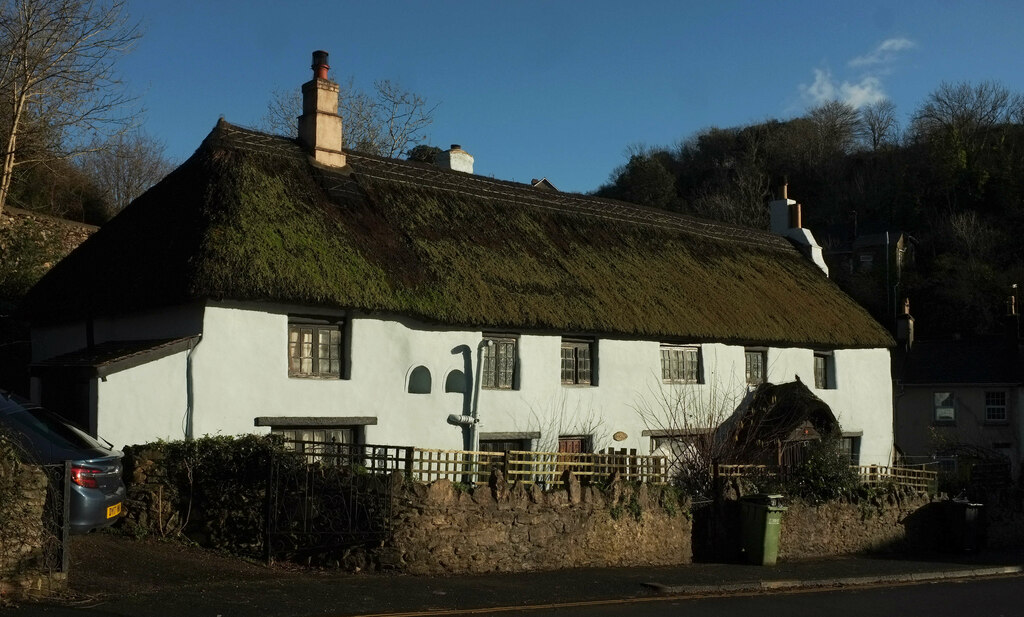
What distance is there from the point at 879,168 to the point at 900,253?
16115 mm

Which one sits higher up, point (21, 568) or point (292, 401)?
point (292, 401)

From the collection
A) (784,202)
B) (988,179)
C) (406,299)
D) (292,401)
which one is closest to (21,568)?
(292,401)

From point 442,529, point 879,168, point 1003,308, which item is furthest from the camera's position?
point 879,168

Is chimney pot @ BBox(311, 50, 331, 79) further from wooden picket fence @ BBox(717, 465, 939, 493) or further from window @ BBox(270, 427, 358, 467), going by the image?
wooden picket fence @ BBox(717, 465, 939, 493)

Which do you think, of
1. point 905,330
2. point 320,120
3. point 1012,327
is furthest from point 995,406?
point 320,120

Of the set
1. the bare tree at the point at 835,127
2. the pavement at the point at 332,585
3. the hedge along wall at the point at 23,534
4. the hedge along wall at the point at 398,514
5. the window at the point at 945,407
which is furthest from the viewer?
the bare tree at the point at 835,127

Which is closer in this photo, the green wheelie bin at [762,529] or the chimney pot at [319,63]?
the green wheelie bin at [762,529]

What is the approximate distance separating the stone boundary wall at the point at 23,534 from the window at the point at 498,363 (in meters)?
9.91

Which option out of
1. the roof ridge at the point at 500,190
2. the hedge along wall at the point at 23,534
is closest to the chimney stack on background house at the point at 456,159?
the roof ridge at the point at 500,190

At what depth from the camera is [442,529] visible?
44.7 ft

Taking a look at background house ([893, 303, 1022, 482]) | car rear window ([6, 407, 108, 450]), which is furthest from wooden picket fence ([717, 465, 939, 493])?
background house ([893, 303, 1022, 482])

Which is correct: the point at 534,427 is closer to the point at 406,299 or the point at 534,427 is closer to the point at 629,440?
the point at 629,440

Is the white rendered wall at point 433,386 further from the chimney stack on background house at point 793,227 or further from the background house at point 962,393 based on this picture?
the background house at point 962,393

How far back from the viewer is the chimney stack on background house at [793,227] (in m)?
32.2
